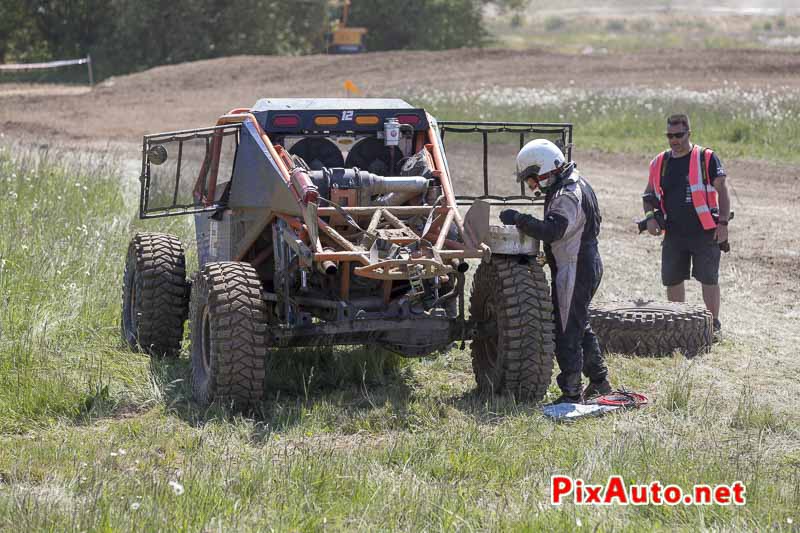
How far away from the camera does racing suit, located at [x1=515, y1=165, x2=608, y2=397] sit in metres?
7.77

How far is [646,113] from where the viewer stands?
82.6 feet

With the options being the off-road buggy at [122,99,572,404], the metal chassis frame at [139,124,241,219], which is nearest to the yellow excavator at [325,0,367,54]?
the metal chassis frame at [139,124,241,219]

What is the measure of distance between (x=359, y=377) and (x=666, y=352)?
2.43 metres

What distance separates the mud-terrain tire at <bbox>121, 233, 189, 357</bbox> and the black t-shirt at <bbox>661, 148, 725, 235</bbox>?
395cm

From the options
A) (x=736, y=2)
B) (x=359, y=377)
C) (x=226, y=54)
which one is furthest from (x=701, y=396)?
(x=736, y=2)

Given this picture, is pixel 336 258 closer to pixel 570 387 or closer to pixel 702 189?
pixel 570 387

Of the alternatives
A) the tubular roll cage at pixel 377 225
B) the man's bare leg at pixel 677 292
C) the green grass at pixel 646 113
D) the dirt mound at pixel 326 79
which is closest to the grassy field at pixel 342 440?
the man's bare leg at pixel 677 292

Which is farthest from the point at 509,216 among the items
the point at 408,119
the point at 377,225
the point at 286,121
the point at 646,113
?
the point at 646,113

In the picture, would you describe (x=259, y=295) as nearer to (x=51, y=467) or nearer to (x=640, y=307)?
(x=51, y=467)

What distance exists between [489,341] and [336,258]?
1388 millimetres

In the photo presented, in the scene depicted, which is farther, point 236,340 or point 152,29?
point 152,29
